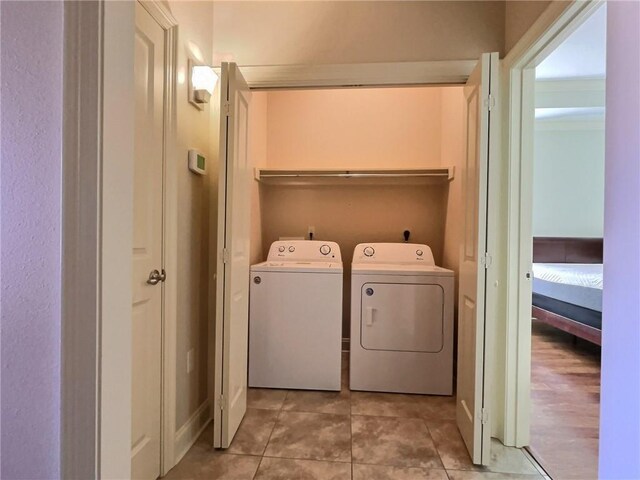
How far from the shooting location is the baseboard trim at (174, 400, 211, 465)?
1.63 meters

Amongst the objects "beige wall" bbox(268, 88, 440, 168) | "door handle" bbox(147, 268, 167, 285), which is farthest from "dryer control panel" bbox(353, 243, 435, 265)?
"door handle" bbox(147, 268, 167, 285)

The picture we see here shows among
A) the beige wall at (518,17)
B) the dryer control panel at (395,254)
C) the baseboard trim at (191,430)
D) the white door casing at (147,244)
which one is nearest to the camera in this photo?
the white door casing at (147,244)

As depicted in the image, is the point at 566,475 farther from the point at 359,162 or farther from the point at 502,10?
the point at 359,162

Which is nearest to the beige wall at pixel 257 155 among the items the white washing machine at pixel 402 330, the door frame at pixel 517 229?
the white washing machine at pixel 402 330

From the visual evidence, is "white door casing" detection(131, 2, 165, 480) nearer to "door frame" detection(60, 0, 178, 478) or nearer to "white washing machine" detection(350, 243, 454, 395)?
"door frame" detection(60, 0, 178, 478)

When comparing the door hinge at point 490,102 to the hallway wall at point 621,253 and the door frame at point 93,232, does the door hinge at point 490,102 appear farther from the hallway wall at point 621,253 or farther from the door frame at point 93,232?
the door frame at point 93,232

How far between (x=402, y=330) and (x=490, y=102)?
5.18 ft

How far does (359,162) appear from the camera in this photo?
10.8 feet

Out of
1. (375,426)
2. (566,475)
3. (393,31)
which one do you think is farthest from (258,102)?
(566,475)

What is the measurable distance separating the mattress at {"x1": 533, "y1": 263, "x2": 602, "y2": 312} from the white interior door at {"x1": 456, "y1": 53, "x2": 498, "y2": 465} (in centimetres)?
176

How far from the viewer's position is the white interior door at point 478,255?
1.55 m

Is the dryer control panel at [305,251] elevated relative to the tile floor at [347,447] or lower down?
elevated

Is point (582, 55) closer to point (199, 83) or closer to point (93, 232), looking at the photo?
point (199, 83)

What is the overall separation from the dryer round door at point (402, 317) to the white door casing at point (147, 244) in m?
1.44
